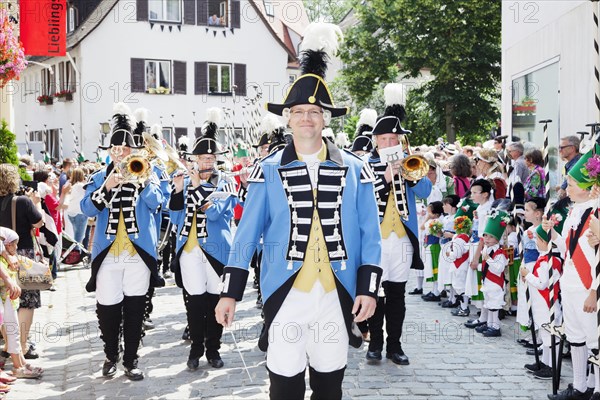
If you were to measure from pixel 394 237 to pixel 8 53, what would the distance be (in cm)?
456

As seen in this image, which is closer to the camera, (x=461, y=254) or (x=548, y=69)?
(x=461, y=254)

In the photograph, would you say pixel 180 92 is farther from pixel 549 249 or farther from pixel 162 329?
pixel 549 249

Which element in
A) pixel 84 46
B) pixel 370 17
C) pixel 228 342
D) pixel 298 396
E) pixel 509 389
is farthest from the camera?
pixel 370 17

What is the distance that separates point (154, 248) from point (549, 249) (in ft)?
12.1

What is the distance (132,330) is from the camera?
7.55 meters

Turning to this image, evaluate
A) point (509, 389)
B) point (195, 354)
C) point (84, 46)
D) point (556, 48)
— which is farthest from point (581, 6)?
point (84, 46)

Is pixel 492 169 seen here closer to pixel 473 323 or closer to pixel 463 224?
pixel 463 224

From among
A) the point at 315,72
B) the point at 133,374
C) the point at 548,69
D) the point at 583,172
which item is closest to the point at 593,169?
the point at 583,172

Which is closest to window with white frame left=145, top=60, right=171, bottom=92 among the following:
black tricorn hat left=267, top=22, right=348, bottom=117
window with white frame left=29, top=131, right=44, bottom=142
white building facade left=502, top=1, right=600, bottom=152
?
window with white frame left=29, top=131, right=44, bottom=142

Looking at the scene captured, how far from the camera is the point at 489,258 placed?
9.21 m

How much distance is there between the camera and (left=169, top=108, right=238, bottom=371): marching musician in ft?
26.2

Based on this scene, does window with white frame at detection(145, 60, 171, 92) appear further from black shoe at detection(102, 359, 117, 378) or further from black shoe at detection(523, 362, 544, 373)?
black shoe at detection(523, 362, 544, 373)

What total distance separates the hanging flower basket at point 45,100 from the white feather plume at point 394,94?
29.1m

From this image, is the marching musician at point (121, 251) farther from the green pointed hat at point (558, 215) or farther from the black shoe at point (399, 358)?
the green pointed hat at point (558, 215)
